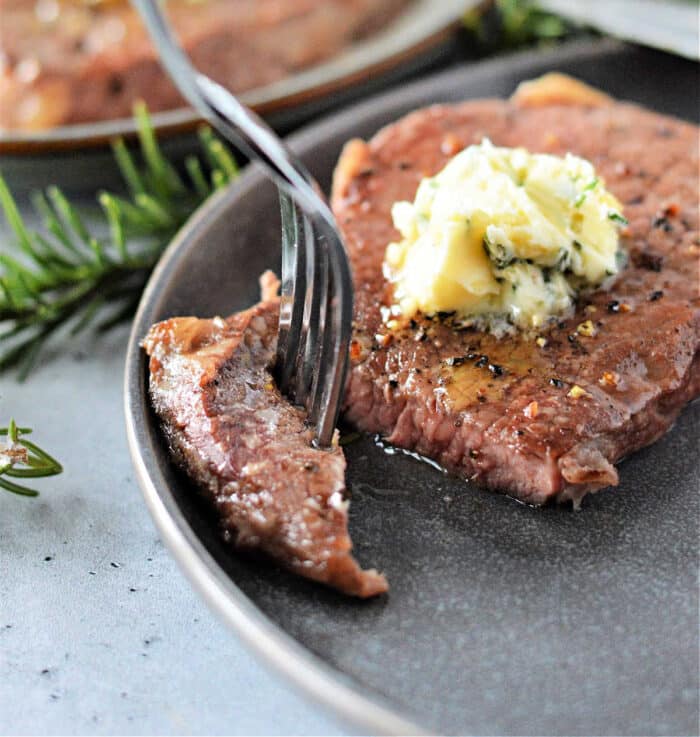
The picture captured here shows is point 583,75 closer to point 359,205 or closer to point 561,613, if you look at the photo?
point 359,205

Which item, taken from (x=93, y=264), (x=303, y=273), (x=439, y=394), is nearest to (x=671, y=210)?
(x=439, y=394)

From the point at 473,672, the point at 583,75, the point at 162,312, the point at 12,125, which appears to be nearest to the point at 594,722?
the point at 473,672

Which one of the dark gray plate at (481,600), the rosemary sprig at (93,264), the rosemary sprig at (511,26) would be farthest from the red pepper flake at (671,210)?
the rosemary sprig at (511,26)

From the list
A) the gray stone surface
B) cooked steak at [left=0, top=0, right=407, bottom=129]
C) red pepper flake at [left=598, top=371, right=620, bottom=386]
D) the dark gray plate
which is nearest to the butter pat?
red pepper flake at [left=598, top=371, right=620, bottom=386]

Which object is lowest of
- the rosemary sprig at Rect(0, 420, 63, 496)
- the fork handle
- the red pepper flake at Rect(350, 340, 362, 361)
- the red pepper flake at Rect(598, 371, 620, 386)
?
the rosemary sprig at Rect(0, 420, 63, 496)

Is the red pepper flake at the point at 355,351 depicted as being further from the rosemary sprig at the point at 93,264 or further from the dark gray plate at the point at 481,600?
the rosemary sprig at the point at 93,264

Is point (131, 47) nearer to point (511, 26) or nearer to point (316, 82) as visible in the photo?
point (316, 82)

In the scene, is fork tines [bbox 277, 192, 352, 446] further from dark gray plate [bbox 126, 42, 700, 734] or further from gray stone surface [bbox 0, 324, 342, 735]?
gray stone surface [bbox 0, 324, 342, 735]
